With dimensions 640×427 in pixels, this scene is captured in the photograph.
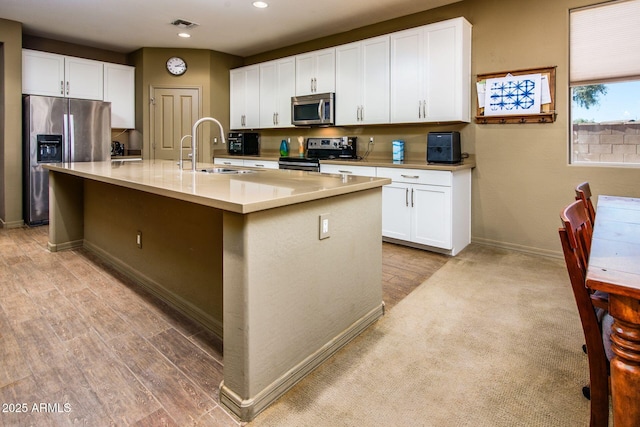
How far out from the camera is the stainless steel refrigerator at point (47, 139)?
4.86 m

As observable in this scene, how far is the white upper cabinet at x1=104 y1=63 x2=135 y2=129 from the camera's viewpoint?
5.91 m

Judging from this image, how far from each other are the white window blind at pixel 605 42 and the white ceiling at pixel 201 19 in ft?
4.41

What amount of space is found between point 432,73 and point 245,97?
10.4 ft

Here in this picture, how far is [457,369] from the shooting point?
1869 millimetres

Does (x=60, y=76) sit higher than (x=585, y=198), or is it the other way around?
(x=60, y=76)

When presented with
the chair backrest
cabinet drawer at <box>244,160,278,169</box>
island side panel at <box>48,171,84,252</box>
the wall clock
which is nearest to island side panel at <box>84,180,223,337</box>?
island side panel at <box>48,171,84,252</box>

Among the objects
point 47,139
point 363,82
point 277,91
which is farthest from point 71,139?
point 363,82

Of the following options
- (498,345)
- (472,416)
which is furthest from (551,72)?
(472,416)

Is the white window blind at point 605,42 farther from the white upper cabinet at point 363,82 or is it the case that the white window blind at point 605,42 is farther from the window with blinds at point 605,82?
the white upper cabinet at point 363,82

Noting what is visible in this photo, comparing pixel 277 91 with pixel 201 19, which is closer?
pixel 201 19

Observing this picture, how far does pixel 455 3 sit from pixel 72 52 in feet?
17.7

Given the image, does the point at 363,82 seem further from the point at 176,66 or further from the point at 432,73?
the point at 176,66

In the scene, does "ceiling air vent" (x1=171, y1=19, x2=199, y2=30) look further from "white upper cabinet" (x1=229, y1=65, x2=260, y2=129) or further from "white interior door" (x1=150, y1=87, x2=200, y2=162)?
"white interior door" (x1=150, y1=87, x2=200, y2=162)

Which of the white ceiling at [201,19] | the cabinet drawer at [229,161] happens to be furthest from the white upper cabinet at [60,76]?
the cabinet drawer at [229,161]
